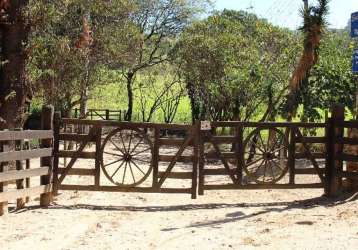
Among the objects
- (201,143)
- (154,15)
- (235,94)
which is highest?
(154,15)

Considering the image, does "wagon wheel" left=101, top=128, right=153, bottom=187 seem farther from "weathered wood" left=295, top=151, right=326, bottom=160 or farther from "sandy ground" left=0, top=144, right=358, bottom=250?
"weathered wood" left=295, top=151, right=326, bottom=160

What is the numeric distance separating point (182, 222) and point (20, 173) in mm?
2683

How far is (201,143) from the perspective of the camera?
10.2 meters

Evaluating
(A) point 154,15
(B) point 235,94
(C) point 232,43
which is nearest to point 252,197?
(B) point 235,94

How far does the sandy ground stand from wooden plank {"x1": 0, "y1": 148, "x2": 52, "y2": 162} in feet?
2.90

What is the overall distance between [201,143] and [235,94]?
11644mm

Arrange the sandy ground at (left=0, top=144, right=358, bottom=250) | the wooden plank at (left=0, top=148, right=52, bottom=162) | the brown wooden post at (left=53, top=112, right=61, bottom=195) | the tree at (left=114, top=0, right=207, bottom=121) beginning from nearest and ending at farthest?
1. the sandy ground at (left=0, top=144, right=358, bottom=250)
2. the wooden plank at (left=0, top=148, right=52, bottom=162)
3. the brown wooden post at (left=53, top=112, right=61, bottom=195)
4. the tree at (left=114, top=0, right=207, bottom=121)

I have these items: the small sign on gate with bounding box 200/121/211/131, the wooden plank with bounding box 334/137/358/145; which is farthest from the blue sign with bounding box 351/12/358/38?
the small sign on gate with bounding box 200/121/211/131

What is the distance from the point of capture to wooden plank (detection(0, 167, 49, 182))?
28.7 ft

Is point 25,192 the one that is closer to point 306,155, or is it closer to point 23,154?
point 23,154

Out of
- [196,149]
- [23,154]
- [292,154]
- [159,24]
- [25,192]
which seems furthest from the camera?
[159,24]

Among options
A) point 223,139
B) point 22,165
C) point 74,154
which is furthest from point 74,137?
point 223,139

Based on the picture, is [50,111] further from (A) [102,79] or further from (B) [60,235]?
(A) [102,79]

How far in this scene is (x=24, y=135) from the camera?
9117mm
